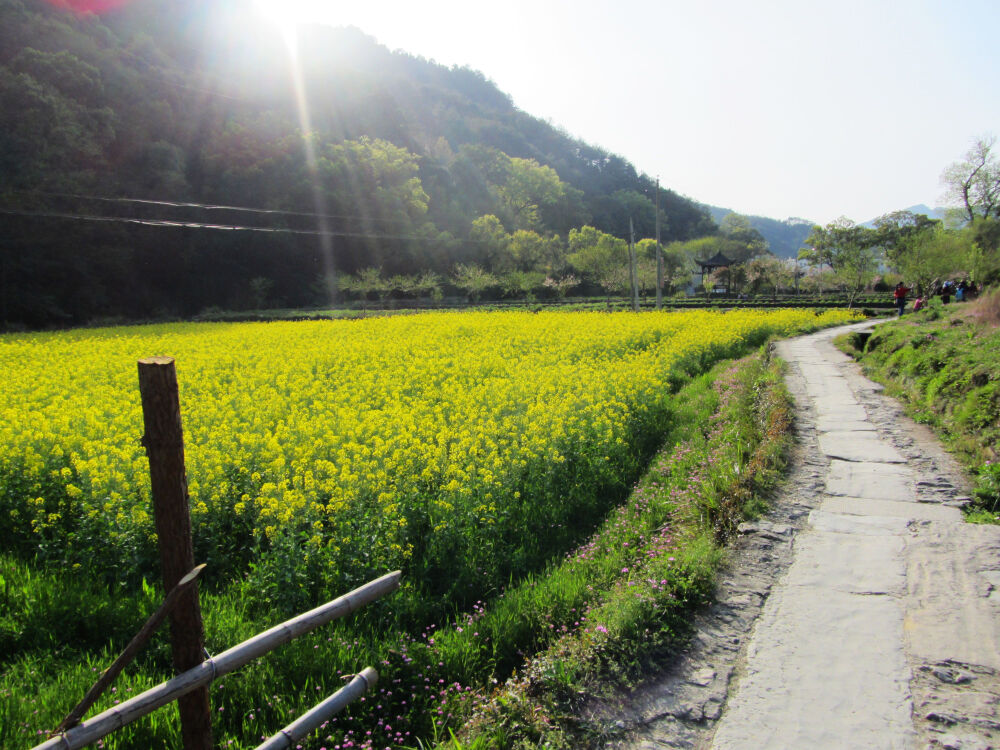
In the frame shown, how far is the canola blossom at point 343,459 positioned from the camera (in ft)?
15.1

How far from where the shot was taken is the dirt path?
2.76 metres

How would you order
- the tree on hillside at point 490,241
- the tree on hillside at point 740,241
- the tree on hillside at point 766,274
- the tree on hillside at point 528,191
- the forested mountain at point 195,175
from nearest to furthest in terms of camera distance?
the forested mountain at point 195,175
the tree on hillside at point 766,274
the tree on hillside at point 490,241
the tree on hillside at point 528,191
the tree on hillside at point 740,241

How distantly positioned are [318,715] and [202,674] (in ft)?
1.86

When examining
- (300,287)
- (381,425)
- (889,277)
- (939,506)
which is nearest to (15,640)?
(381,425)

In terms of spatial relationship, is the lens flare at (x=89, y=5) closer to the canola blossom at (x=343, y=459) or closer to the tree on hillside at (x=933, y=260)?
the canola blossom at (x=343, y=459)

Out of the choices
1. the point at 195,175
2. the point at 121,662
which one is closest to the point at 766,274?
the point at 195,175

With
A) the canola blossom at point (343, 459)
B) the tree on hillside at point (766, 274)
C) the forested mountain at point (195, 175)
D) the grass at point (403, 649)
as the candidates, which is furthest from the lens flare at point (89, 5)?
the tree on hillside at point (766, 274)

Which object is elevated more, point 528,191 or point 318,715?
point 528,191

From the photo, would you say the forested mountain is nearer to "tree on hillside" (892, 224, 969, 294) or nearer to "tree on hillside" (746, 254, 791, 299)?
"tree on hillside" (746, 254, 791, 299)

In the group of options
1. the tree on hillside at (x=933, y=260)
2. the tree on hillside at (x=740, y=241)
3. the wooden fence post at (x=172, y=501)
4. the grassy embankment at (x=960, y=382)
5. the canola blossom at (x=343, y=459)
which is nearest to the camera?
the wooden fence post at (x=172, y=501)

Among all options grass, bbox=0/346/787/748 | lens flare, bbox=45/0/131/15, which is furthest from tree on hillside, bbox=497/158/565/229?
grass, bbox=0/346/787/748

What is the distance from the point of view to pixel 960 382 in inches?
294

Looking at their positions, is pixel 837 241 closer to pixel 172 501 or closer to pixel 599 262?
pixel 599 262

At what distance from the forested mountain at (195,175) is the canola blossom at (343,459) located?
6.58 m
